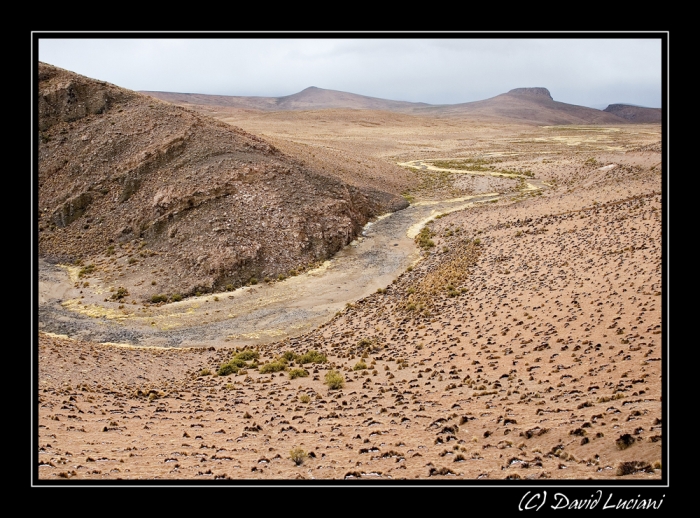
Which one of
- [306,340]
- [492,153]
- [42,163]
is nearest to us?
[306,340]

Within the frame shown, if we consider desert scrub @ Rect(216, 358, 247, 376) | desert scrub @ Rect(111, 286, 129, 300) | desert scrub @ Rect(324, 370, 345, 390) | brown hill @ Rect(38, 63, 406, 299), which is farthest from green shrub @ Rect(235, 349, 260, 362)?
desert scrub @ Rect(111, 286, 129, 300)

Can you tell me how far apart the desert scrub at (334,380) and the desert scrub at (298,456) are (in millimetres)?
5876

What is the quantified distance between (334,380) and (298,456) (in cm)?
623

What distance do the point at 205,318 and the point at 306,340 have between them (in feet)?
18.8

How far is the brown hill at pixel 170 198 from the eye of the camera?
30516 mm

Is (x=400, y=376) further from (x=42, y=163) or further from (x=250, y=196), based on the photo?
(x=42, y=163)

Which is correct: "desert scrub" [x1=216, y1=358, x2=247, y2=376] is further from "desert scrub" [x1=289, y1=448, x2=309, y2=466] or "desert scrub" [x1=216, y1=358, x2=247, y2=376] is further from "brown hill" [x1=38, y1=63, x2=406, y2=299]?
"brown hill" [x1=38, y1=63, x2=406, y2=299]

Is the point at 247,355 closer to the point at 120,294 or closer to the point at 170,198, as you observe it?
the point at 120,294

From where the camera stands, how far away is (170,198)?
1389 inches

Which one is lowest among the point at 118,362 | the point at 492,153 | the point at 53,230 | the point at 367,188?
the point at 118,362

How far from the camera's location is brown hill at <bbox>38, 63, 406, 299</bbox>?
30.5 metres

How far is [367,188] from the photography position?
46.7m

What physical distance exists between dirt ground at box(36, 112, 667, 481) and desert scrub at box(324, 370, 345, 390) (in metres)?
0.10

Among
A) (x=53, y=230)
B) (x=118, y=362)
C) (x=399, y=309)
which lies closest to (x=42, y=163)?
(x=53, y=230)
